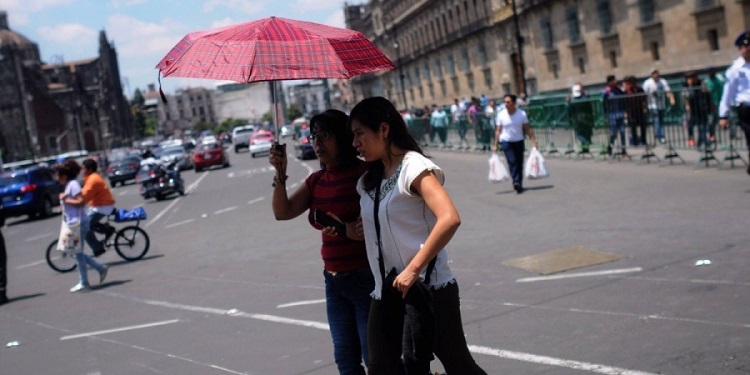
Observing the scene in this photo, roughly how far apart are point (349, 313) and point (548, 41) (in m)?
45.7

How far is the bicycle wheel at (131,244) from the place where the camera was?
48.5ft

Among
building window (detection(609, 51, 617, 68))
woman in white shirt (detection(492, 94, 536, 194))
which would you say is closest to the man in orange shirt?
woman in white shirt (detection(492, 94, 536, 194))

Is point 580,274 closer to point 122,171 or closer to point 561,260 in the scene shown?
point 561,260

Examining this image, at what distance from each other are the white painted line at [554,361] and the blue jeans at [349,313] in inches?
62.7

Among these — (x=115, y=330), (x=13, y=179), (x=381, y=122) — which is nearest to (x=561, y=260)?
(x=115, y=330)

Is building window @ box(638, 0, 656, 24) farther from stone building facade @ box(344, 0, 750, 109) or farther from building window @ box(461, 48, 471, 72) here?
building window @ box(461, 48, 471, 72)

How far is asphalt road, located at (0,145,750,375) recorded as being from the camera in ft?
20.6

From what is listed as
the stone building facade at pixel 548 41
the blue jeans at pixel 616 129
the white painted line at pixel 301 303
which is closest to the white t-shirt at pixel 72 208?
the white painted line at pixel 301 303

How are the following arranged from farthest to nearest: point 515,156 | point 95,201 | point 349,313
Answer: point 515,156
point 95,201
point 349,313

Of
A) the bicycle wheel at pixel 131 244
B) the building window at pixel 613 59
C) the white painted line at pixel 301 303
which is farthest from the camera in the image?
the building window at pixel 613 59

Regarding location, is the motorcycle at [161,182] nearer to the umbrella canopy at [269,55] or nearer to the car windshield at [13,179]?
the car windshield at [13,179]

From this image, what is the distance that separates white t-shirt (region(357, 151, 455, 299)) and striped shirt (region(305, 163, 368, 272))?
637 millimetres

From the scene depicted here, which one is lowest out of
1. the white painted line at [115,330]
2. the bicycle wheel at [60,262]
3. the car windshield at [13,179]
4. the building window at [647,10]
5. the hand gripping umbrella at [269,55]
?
the white painted line at [115,330]

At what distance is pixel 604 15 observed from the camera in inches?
1629
